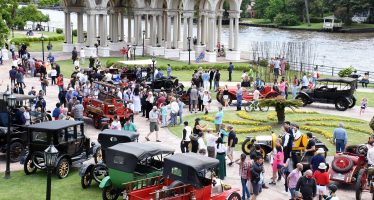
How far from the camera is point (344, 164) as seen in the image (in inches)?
731

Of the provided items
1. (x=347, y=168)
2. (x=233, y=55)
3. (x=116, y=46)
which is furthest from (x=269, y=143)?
(x=116, y=46)

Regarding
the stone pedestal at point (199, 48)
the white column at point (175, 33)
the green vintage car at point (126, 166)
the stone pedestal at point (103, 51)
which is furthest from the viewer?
the stone pedestal at point (199, 48)

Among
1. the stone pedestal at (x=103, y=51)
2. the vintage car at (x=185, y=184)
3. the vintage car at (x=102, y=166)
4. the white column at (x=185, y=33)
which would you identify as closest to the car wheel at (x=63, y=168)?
the vintage car at (x=102, y=166)

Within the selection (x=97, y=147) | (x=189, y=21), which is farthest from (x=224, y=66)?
(x=97, y=147)

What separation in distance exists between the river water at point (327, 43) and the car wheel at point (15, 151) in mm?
40609

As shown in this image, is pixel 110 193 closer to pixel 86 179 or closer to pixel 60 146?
pixel 86 179

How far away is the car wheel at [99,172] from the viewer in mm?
18641

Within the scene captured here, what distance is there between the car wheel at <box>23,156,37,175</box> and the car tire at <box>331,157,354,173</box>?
10149 millimetres

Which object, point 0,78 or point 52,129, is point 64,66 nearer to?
point 0,78

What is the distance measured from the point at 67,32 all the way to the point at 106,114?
32.8 meters

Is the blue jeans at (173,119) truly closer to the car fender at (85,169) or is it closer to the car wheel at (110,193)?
the car fender at (85,169)

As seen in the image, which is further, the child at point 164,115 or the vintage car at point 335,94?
the vintage car at point 335,94

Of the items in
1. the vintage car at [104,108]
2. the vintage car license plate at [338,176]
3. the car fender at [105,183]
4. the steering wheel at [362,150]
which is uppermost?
the vintage car at [104,108]

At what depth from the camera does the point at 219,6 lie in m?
57.5
